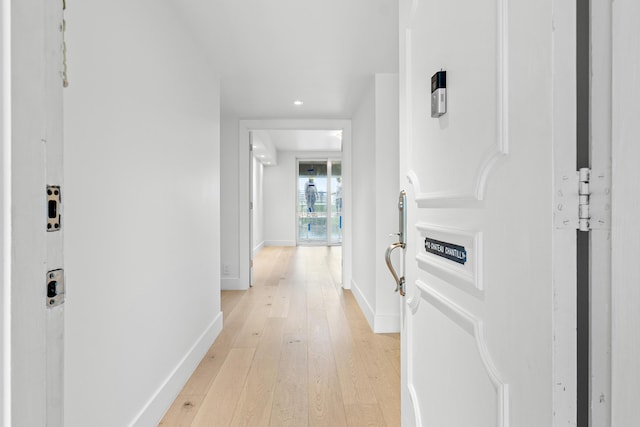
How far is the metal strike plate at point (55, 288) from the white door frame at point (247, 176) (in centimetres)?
436

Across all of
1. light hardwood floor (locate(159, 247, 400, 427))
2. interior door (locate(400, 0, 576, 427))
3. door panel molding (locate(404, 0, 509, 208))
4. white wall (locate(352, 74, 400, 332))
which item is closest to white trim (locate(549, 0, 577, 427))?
interior door (locate(400, 0, 576, 427))

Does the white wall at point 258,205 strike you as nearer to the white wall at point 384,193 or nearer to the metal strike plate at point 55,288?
the white wall at point 384,193

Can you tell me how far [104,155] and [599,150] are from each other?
59.8 inches

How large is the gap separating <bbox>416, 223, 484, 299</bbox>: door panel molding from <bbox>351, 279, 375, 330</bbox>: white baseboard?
2.49 metres

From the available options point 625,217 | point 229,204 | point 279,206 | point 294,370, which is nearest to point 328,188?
point 279,206

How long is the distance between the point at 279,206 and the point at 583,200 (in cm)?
989

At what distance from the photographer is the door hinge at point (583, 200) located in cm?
50

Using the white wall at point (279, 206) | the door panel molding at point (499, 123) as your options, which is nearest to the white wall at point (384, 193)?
the door panel molding at point (499, 123)

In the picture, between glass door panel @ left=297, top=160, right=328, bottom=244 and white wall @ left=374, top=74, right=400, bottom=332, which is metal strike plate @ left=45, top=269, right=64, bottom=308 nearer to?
white wall @ left=374, top=74, right=400, bottom=332

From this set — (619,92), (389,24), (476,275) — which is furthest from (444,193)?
(389,24)

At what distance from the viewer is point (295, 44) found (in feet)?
9.03

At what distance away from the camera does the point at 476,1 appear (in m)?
0.76

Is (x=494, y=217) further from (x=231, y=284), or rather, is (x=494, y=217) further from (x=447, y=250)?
(x=231, y=284)

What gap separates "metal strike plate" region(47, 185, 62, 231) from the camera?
0.58m
